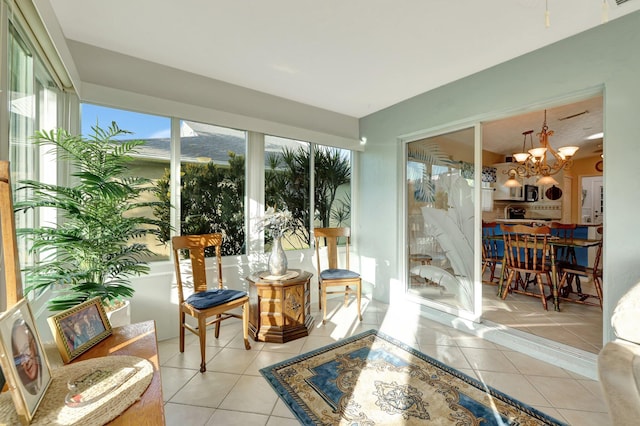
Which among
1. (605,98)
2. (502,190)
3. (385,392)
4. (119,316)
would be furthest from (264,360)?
(502,190)

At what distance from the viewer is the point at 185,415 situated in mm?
1721

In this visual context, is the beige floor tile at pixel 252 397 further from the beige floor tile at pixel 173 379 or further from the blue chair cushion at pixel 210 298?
the blue chair cushion at pixel 210 298

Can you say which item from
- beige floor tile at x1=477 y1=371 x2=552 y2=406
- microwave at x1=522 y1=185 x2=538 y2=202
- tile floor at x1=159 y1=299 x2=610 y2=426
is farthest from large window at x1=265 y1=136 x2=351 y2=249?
microwave at x1=522 y1=185 x2=538 y2=202

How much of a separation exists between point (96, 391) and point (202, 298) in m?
1.52

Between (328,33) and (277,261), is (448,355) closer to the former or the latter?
(277,261)

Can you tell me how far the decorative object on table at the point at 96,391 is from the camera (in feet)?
2.52

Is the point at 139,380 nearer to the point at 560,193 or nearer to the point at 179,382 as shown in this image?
the point at 179,382

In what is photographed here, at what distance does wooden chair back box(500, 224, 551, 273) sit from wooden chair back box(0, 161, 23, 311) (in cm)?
446

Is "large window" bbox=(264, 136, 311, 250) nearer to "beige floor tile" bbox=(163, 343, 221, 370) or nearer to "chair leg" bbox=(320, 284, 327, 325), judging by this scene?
"chair leg" bbox=(320, 284, 327, 325)

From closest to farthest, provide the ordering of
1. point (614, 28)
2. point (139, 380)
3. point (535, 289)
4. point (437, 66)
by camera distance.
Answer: point (139, 380), point (614, 28), point (437, 66), point (535, 289)

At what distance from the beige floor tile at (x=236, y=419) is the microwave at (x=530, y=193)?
762cm

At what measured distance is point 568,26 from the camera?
210 centimetres

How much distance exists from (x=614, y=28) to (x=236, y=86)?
Answer: 322cm

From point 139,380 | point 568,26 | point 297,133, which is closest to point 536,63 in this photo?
point 568,26
